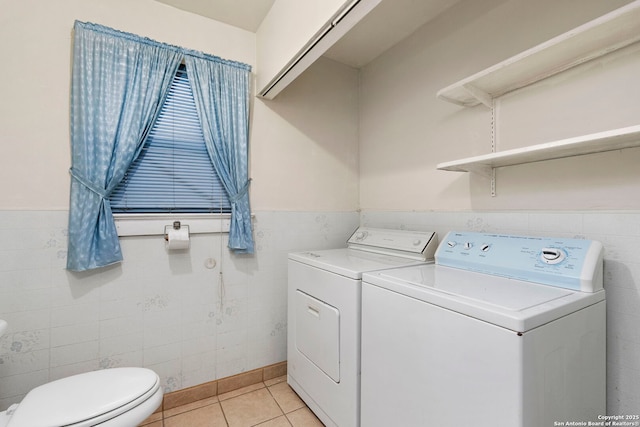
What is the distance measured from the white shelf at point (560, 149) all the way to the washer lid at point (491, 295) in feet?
1.72

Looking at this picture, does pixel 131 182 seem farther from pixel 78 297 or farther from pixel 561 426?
pixel 561 426

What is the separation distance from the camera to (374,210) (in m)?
2.37

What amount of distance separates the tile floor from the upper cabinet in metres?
2.01

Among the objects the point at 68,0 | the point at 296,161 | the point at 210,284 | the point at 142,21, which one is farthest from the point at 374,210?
the point at 68,0

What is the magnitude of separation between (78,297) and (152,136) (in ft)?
3.20

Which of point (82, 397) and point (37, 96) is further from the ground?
point (37, 96)

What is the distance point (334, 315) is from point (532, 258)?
36.0 inches

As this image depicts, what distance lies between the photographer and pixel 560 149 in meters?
1.14

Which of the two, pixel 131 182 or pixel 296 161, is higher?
pixel 296 161

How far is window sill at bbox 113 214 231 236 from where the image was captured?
5.42ft

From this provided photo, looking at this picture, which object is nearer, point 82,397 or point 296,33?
point 82,397

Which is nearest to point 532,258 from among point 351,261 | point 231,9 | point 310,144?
point 351,261

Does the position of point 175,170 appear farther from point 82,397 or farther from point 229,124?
point 82,397

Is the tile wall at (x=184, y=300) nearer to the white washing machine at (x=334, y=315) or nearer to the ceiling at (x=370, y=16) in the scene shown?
the white washing machine at (x=334, y=315)
